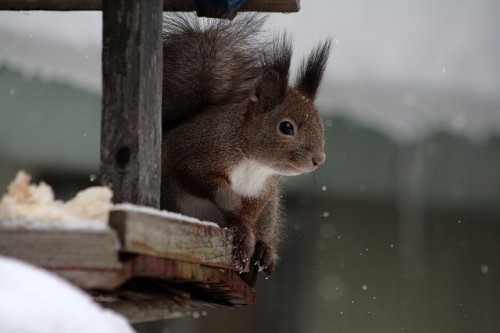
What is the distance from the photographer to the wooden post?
6.31 feet

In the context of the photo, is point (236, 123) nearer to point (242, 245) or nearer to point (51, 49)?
point (242, 245)

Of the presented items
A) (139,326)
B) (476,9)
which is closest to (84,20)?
(139,326)

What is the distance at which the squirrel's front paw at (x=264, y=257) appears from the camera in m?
2.71

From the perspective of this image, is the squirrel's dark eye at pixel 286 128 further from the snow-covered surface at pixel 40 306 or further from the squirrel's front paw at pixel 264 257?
the snow-covered surface at pixel 40 306

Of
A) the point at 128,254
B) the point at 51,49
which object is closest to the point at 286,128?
the point at 128,254

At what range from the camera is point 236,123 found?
2.71 meters

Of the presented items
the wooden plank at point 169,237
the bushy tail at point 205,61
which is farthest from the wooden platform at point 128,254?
the bushy tail at point 205,61

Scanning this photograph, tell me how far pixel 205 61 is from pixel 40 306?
1675 millimetres

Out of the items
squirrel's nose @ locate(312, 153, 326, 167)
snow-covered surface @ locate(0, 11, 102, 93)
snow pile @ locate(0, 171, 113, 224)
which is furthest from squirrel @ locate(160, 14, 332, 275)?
snow-covered surface @ locate(0, 11, 102, 93)

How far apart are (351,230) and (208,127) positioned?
2.84 meters

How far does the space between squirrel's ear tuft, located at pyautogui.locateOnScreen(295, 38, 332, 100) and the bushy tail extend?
0.14 metres

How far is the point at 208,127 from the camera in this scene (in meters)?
2.70

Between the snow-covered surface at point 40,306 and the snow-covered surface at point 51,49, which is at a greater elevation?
the snow-covered surface at point 51,49

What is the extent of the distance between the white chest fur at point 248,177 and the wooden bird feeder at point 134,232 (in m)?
0.42
